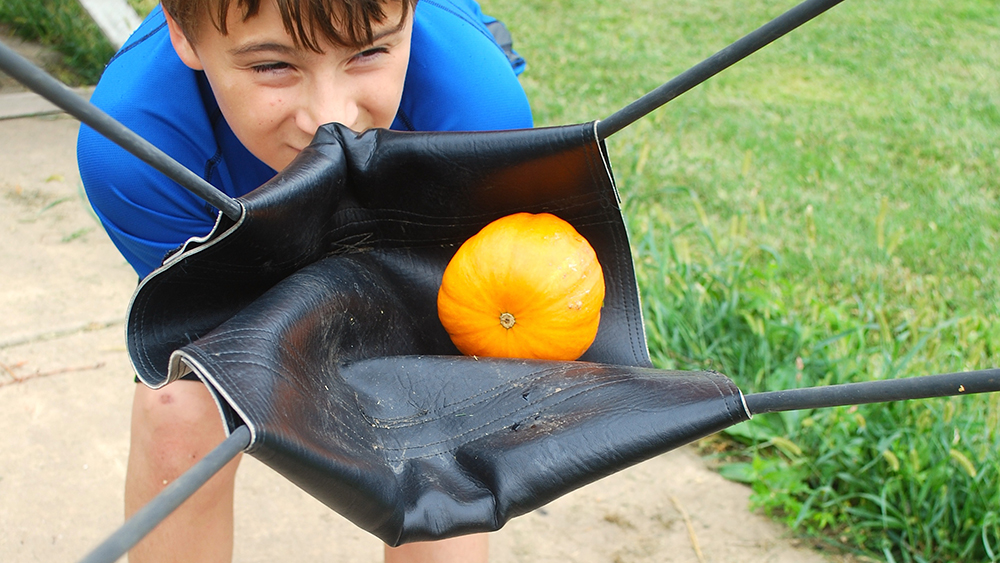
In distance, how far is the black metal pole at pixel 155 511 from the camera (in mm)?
646

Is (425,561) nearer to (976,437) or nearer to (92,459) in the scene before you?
(92,459)

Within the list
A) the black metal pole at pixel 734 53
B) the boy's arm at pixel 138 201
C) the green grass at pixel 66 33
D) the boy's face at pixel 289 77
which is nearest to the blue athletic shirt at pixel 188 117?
the boy's arm at pixel 138 201

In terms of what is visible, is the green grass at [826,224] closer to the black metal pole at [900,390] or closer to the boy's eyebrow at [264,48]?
the black metal pole at [900,390]

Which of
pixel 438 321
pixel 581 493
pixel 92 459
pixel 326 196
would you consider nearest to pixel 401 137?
pixel 326 196

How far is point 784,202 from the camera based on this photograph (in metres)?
3.66

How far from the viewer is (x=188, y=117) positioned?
1545 millimetres

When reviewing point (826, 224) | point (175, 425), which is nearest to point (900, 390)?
point (175, 425)

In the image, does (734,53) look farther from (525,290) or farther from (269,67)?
Result: (269,67)

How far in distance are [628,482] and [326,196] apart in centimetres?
138

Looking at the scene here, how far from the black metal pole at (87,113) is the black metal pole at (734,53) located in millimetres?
535

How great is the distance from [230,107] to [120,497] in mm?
1221

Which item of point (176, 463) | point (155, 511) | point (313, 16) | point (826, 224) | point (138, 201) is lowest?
point (176, 463)

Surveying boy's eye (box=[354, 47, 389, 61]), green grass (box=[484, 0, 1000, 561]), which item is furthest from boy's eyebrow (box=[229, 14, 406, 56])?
green grass (box=[484, 0, 1000, 561])

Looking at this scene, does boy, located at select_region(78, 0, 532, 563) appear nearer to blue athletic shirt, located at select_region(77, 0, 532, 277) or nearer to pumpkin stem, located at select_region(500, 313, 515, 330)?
blue athletic shirt, located at select_region(77, 0, 532, 277)
